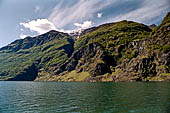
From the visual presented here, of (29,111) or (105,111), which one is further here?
(29,111)

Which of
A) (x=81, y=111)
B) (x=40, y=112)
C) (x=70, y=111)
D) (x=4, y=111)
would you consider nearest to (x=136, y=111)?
(x=81, y=111)

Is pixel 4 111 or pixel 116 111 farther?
pixel 4 111

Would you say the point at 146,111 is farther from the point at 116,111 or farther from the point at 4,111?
the point at 4,111

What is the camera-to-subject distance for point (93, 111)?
5034 cm

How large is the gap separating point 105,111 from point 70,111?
423 inches

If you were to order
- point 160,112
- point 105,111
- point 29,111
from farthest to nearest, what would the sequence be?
point 29,111 < point 105,111 < point 160,112

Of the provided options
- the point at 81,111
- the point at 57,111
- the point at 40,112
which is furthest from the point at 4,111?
the point at 81,111

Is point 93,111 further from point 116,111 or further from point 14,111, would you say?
point 14,111

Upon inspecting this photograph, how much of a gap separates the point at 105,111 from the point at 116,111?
326 cm

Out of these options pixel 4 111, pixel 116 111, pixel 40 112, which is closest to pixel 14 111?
pixel 4 111

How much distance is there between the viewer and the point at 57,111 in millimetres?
51688

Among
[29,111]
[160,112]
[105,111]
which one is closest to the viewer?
[160,112]

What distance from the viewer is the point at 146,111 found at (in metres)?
48.0

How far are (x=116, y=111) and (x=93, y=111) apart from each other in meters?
6.92
